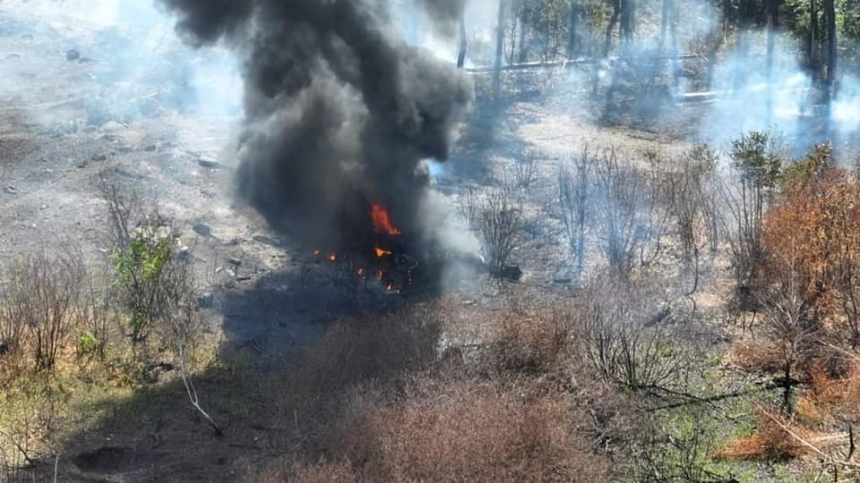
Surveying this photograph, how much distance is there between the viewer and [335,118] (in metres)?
16.7

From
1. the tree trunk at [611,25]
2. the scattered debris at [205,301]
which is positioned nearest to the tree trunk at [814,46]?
the tree trunk at [611,25]

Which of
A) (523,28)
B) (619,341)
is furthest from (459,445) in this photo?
(523,28)

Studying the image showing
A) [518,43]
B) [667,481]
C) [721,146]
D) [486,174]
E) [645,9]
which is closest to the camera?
[667,481]

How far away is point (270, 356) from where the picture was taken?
13406 mm

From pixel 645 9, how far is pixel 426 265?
25.3 meters

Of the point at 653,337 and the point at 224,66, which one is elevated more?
the point at 224,66

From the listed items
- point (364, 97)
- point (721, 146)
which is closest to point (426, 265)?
point (364, 97)

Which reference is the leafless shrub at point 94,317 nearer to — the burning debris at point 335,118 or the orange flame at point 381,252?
the burning debris at point 335,118

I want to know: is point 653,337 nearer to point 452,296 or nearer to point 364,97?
point 452,296

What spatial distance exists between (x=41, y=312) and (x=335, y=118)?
235 inches

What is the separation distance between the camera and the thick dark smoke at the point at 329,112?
16.0 metres

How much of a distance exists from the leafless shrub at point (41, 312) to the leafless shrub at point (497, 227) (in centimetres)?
654

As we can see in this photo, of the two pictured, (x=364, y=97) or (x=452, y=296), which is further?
(x=364, y=97)

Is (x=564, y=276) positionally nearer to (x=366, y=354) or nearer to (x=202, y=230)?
(x=366, y=354)
